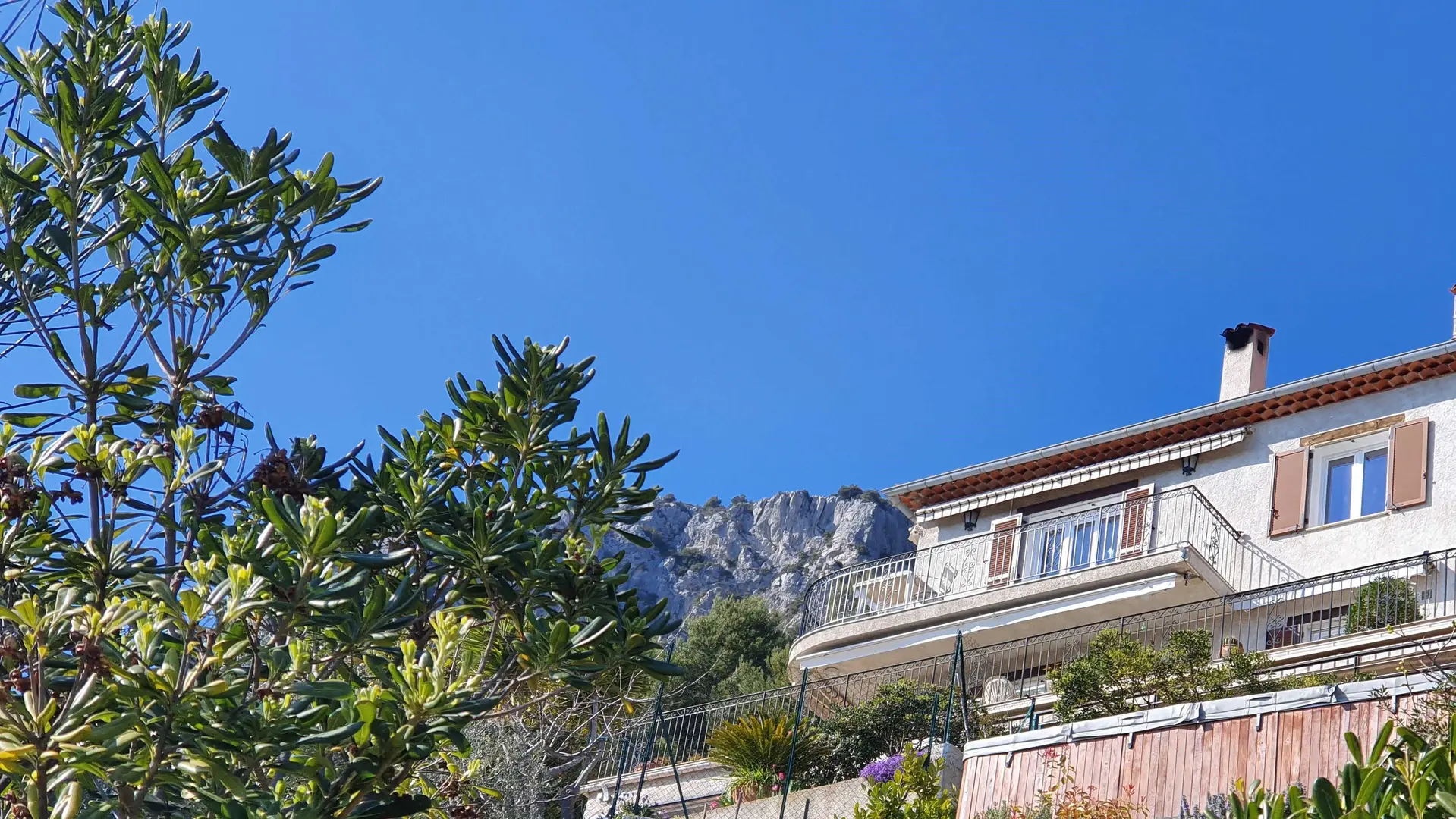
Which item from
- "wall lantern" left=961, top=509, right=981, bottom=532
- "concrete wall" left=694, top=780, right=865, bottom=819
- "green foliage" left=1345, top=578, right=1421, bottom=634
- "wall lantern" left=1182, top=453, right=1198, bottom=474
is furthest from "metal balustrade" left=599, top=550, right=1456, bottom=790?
"wall lantern" left=961, top=509, right=981, bottom=532

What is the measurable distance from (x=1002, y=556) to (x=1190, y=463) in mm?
3265

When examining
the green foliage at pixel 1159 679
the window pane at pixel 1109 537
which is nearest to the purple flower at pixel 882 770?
the green foliage at pixel 1159 679

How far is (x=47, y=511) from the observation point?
617 centimetres

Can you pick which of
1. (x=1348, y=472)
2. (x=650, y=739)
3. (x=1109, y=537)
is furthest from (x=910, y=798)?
(x=1348, y=472)

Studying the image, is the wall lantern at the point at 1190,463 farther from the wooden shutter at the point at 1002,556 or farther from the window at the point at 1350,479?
the wooden shutter at the point at 1002,556

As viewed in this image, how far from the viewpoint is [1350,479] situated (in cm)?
2089

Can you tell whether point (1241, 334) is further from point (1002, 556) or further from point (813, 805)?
point (813, 805)

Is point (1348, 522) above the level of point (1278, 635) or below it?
above

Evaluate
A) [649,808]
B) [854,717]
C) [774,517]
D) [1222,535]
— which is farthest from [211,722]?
[774,517]

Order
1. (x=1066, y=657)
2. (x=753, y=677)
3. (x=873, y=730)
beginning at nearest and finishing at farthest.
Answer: (x=873, y=730)
(x=1066, y=657)
(x=753, y=677)

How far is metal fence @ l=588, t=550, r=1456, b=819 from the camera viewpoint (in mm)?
17578

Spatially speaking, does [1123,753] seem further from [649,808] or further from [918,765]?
[649,808]

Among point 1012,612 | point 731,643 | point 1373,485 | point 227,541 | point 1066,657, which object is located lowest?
point 227,541

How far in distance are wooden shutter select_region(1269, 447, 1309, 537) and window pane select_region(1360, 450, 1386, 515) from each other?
758mm
